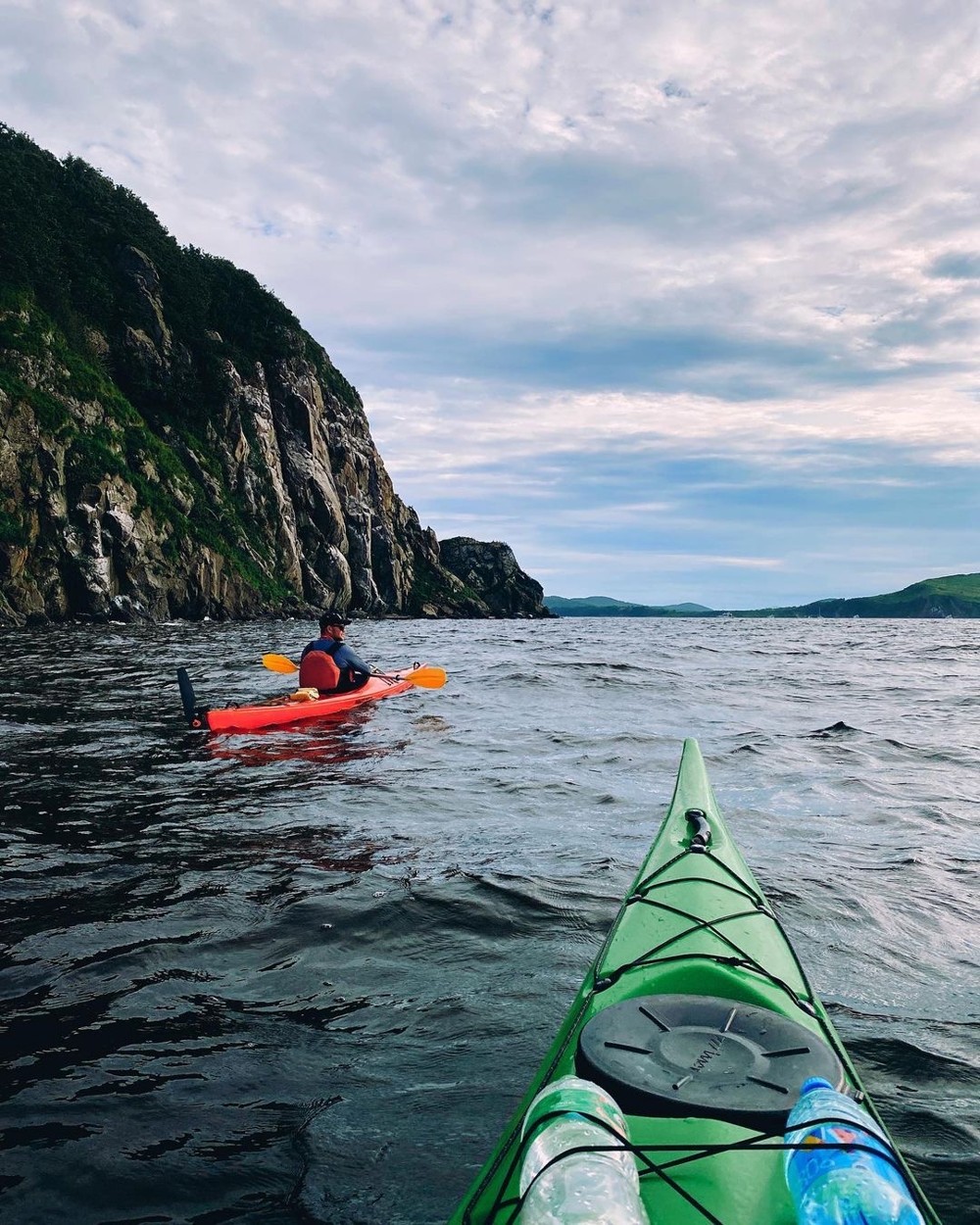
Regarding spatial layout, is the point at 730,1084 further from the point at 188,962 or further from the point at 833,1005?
the point at 188,962

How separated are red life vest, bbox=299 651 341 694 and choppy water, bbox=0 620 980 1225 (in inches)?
49.4

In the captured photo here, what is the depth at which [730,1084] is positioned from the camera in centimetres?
204

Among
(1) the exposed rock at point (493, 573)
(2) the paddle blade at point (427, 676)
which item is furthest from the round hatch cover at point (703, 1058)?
(1) the exposed rock at point (493, 573)

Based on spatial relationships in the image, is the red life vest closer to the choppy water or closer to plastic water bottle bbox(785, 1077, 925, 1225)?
the choppy water

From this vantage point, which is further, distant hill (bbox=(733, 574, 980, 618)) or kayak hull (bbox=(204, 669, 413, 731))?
distant hill (bbox=(733, 574, 980, 618))

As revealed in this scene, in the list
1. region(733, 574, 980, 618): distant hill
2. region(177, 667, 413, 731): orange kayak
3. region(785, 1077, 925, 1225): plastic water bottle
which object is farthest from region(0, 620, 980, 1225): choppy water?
region(733, 574, 980, 618): distant hill

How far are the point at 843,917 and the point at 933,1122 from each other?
194 centimetres

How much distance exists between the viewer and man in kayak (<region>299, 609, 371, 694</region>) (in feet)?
37.0

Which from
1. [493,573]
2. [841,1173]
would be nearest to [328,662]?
[841,1173]

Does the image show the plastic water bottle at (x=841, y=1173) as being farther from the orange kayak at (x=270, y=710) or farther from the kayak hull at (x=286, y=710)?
the kayak hull at (x=286, y=710)

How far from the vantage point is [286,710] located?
10.0 metres

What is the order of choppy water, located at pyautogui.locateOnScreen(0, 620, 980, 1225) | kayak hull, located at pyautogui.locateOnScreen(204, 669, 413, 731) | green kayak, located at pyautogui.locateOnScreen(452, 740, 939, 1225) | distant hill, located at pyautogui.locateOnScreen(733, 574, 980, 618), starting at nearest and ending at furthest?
1. green kayak, located at pyautogui.locateOnScreen(452, 740, 939, 1225)
2. choppy water, located at pyautogui.locateOnScreen(0, 620, 980, 1225)
3. kayak hull, located at pyautogui.locateOnScreen(204, 669, 413, 731)
4. distant hill, located at pyautogui.locateOnScreen(733, 574, 980, 618)

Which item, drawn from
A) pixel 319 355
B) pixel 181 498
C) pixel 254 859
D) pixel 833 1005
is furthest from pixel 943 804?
pixel 319 355

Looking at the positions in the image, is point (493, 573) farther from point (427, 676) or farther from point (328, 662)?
point (328, 662)
